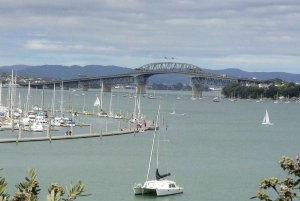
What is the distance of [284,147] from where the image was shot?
56250 millimetres

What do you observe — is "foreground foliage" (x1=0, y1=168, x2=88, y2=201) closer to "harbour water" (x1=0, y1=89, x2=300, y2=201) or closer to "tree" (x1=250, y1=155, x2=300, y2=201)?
"tree" (x1=250, y1=155, x2=300, y2=201)

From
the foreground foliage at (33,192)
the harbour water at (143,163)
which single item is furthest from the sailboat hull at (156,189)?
the foreground foliage at (33,192)

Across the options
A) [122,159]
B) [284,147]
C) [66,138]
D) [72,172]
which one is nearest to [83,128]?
[66,138]

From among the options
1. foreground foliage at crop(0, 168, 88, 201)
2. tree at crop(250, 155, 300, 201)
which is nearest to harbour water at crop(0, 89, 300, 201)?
foreground foliage at crop(0, 168, 88, 201)

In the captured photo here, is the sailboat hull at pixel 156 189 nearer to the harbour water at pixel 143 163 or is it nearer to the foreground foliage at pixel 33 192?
the harbour water at pixel 143 163

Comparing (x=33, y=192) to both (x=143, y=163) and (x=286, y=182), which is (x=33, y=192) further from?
(x=143, y=163)

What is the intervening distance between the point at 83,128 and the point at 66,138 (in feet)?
47.7

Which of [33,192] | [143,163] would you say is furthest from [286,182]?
[143,163]

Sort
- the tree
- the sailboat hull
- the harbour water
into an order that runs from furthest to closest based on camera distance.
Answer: the harbour water → the sailboat hull → the tree

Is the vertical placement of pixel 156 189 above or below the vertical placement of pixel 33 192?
below

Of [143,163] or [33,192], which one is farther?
[143,163]

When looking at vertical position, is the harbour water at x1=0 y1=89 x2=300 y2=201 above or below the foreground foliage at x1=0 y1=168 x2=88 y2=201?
below

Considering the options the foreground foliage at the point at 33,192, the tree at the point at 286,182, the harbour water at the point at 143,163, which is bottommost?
the harbour water at the point at 143,163

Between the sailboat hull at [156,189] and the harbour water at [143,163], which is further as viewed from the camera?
the harbour water at [143,163]
